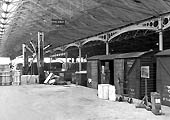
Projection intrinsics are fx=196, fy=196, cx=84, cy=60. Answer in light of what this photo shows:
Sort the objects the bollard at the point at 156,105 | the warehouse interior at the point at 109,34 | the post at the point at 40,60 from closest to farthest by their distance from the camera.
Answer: the bollard at the point at 156,105
the warehouse interior at the point at 109,34
the post at the point at 40,60

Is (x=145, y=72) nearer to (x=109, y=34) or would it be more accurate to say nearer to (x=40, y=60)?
(x=40, y=60)

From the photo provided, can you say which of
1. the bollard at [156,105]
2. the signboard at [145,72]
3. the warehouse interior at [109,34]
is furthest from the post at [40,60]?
the bollard at [156,105]

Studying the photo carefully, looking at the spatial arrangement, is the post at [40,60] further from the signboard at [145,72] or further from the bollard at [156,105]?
the bollard at [156,105]

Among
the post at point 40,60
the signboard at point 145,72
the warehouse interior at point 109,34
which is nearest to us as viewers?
the signboard at point 145,72

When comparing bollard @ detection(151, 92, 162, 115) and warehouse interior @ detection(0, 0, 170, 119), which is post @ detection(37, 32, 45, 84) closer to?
warehouse interior @ detection(0, 0, 170, 119)

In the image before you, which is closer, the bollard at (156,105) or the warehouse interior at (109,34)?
the bollard at (156,105)

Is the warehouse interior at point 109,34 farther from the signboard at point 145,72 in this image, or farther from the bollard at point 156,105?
the bollard at point 156,105

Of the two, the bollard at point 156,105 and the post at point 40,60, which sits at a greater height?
the post at point 40,60

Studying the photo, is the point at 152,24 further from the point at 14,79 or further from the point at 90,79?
the point at 14,79

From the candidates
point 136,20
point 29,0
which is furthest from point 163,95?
point 29,0

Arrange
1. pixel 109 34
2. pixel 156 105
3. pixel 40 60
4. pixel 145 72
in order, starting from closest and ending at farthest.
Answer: pixel 156 105
pixel 145 72
pixel 40 60
pixel 109 34

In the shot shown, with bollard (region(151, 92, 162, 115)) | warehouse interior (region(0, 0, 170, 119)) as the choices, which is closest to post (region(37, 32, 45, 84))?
warehouse interior (region(0, 0, 170, 119))

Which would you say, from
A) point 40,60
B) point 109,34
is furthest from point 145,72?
point 109,34

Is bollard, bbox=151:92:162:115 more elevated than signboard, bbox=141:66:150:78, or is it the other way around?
signboard, bbox=141:66:150:78
